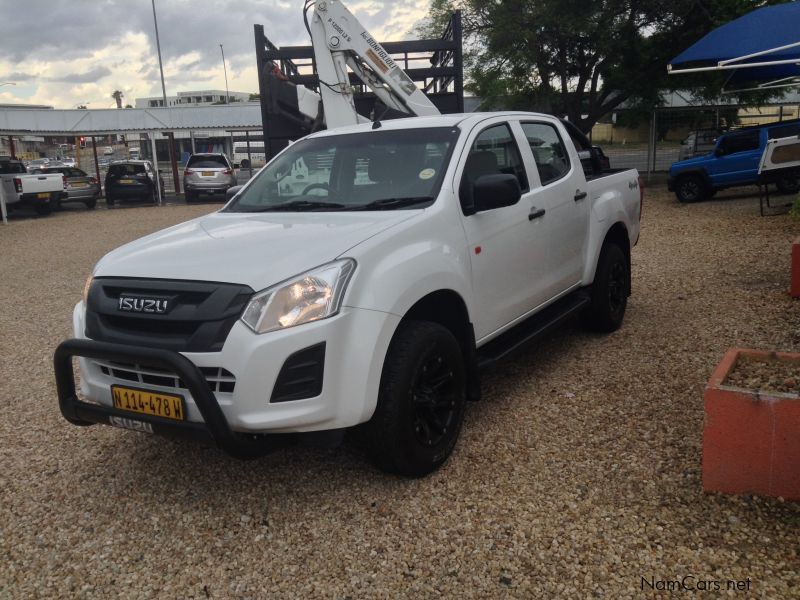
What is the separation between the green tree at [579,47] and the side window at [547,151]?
12.3 meters

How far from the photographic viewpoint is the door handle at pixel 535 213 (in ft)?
14.6

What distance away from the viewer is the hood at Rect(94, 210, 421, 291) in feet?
10.1

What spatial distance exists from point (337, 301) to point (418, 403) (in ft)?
2.38

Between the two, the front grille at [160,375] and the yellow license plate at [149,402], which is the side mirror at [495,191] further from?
the yellow license plate at [149,402]

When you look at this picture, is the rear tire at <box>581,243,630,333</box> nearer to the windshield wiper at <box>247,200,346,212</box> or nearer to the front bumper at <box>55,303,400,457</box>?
the windshield wiper at <box>247,200,346,212</box>

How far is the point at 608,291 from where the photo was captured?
18.6ft

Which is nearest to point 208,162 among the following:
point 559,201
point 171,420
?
point 559,201

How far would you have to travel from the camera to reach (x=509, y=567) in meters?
2.83

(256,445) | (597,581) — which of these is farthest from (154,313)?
(597,581)

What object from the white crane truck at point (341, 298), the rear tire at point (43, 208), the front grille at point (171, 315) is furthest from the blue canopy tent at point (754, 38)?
the rear tire at point (43, 208)

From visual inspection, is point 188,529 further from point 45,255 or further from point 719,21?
point 719,21

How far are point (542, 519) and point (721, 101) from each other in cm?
2002

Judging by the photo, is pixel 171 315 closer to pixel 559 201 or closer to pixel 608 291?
pixel 559 201

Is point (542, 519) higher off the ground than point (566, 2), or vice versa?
point (566, 2)
